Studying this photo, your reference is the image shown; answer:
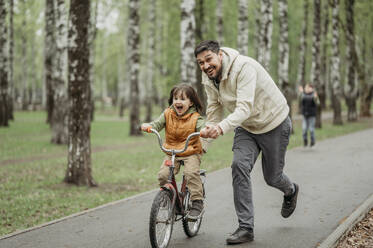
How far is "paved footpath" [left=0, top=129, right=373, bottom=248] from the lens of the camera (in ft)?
16.2

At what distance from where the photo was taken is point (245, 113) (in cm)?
436

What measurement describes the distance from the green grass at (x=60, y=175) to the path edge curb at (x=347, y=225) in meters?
3.75

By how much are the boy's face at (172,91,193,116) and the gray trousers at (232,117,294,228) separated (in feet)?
Result: 2.15

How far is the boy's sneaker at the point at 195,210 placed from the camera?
15.5 ft

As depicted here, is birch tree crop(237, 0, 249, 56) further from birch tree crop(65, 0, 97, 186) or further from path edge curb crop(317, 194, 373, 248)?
path edge curb crop(317, 194, 373, 248)

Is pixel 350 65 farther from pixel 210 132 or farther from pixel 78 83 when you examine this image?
pixel 210 132

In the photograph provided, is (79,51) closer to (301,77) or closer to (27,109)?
(301,77)

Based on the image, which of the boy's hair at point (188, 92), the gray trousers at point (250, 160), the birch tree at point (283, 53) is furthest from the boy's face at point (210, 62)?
the birch tree at point (283, 53)

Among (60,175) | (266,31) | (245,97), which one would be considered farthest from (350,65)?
(245,97)

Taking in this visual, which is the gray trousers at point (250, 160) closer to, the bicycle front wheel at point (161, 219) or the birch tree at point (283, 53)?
the bicycle front wheel at point (161, 219)

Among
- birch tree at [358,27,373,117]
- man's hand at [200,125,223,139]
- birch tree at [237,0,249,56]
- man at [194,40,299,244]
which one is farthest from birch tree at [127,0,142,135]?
birch tree at [358,27,373,117]

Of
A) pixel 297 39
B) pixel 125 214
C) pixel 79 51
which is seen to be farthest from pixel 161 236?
pixel 297 39

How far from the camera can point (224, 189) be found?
7660 millimetres

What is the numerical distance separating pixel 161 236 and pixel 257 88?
1.80 m
